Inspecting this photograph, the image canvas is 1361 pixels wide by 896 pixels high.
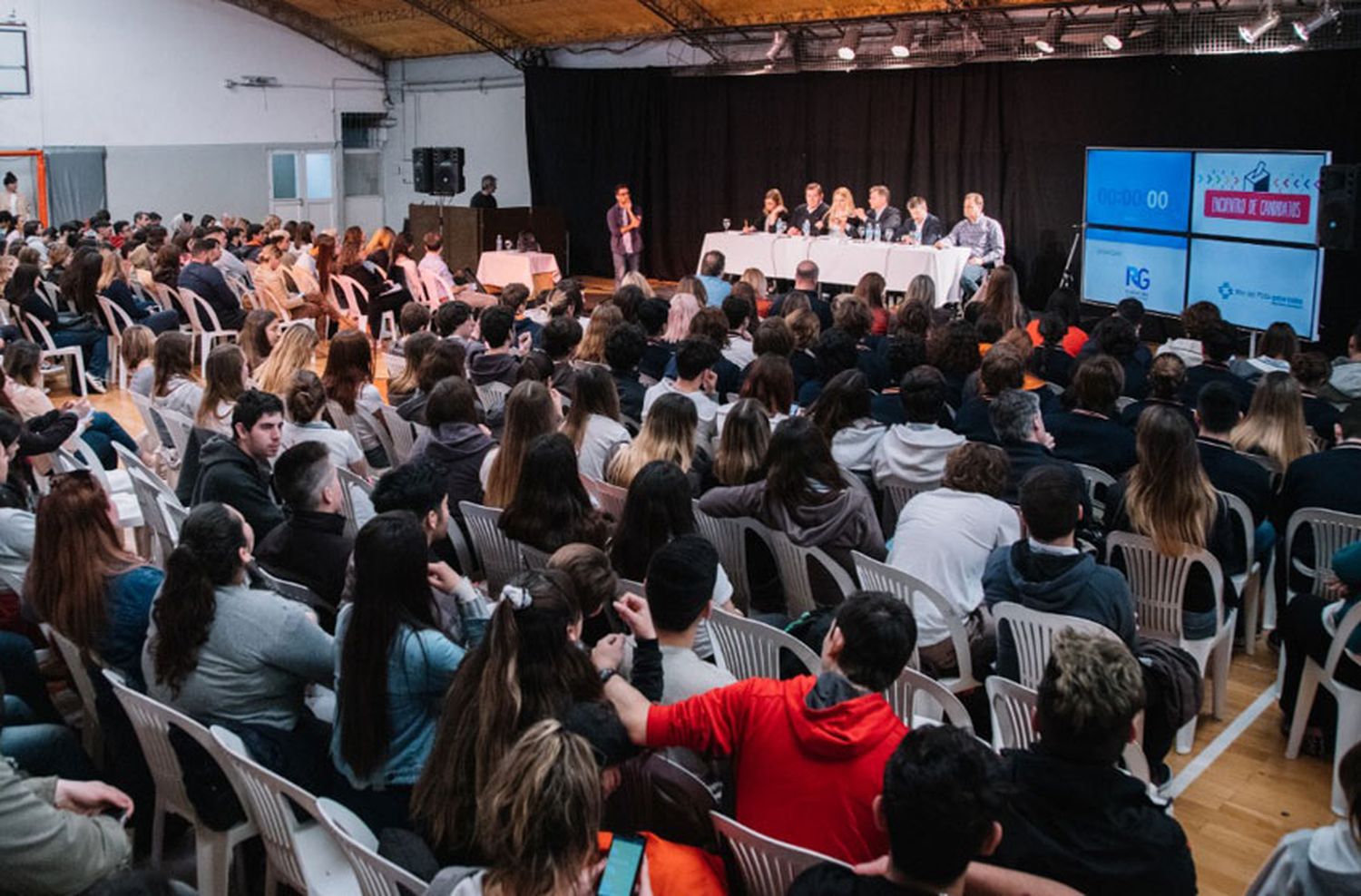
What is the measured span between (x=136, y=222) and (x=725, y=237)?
772 cm

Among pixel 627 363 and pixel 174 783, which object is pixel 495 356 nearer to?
pixel 627 363

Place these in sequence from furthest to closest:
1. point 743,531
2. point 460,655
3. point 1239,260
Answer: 1. point 1239,260
2. point 743,531
3. point 460,655

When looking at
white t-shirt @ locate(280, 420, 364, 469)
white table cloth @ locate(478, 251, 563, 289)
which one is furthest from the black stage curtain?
white t-shirt @ locate(280, 420, 364, 469)

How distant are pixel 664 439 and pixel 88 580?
2.16 m

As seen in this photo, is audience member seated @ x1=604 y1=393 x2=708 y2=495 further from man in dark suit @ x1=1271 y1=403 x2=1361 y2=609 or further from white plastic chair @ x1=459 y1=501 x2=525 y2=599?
man in dark suit @ x1=1271 y1=403 x2=1361 y2=609

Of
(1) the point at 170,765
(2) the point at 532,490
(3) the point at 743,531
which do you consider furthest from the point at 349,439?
(1) the point at 170,765

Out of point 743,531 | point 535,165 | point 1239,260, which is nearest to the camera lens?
point 743,531

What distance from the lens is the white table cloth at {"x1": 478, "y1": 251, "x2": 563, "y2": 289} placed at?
49.7 feet

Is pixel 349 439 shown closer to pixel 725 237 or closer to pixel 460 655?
pixel 460 655

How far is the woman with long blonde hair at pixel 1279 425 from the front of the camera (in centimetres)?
536

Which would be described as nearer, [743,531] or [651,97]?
[743,531]

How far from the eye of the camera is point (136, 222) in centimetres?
1628

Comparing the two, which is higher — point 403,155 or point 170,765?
point 403,155

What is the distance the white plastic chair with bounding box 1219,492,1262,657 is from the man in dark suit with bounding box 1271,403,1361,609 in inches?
4.7
